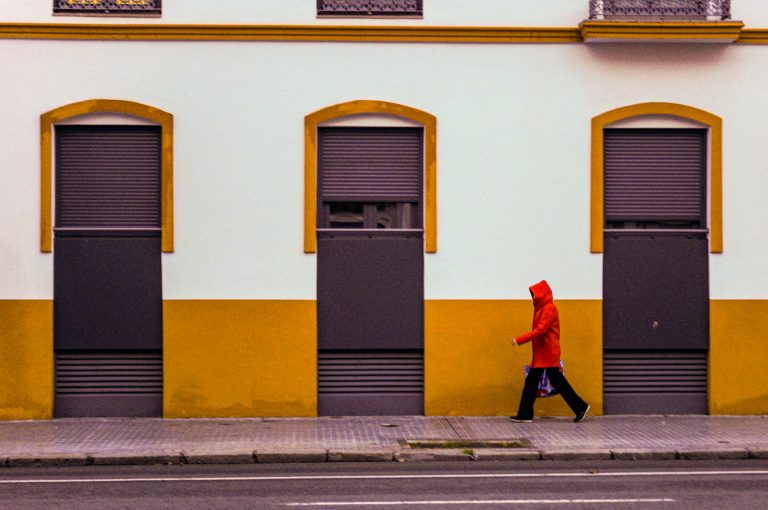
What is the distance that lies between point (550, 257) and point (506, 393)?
1.95 meters

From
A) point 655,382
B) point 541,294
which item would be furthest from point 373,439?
point 655,382

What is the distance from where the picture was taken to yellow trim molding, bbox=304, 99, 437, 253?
14.6m

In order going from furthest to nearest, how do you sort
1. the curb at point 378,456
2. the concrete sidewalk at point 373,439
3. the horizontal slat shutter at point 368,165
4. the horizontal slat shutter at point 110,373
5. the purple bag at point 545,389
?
the horizontal slat shutter at point 368,165, the horizontal slat shutter at point 110,373, the purple bag at point 545,389, the concrete sidewalk at point 373,439, the curb at point 378,456

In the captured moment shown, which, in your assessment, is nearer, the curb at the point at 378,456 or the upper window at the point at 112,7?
the curb at the point at 378,456

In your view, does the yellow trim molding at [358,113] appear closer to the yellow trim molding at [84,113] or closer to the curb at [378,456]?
the yellow trim molding at [84,113]

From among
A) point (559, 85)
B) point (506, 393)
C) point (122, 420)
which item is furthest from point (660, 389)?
point (122, 420)

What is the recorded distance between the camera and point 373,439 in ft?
41.9

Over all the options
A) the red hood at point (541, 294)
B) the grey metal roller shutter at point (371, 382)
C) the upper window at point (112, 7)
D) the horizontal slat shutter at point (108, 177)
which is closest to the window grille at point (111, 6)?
the upper window at point (112, 7)

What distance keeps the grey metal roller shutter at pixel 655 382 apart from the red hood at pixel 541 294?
1.59 m

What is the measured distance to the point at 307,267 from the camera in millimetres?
14609

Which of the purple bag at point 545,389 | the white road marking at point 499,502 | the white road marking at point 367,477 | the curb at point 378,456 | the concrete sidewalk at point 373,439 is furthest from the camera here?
the purple bag at point 545,389

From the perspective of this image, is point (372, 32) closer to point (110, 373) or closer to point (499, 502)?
point (110, 373)

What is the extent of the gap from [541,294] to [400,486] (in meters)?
4.45

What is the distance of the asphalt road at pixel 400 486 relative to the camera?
30.8 ft
